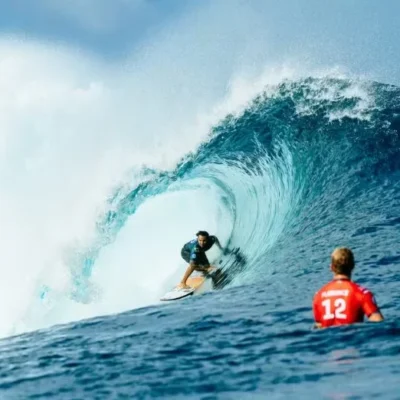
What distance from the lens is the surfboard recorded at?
1225 cm

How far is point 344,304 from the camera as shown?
20.3 ft

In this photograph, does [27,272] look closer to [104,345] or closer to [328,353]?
[104,345]

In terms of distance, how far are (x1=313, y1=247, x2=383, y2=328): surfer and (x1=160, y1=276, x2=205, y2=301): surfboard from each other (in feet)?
19.8

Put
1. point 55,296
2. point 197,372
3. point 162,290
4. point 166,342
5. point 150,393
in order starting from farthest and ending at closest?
point 55,296 < point 162,290 < point 166,342 < point 197,372 < point 150,393

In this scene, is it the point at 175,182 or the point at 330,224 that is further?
the point at 175,182

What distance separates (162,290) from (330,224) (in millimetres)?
4134

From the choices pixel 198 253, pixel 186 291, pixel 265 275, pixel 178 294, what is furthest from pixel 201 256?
pixel 265 275

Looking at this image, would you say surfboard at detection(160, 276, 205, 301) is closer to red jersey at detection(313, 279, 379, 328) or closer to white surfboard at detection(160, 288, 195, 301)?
white surfboard at detection(160, 288, 195, 301)

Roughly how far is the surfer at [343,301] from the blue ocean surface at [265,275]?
0.39 feet

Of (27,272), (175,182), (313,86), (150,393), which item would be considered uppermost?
(313,86)

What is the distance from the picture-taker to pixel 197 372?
5492mm

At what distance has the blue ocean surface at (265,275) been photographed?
5.30 metres

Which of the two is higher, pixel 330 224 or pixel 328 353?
pixel 330 224

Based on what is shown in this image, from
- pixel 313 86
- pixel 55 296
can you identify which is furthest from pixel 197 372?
pixel 313 86
